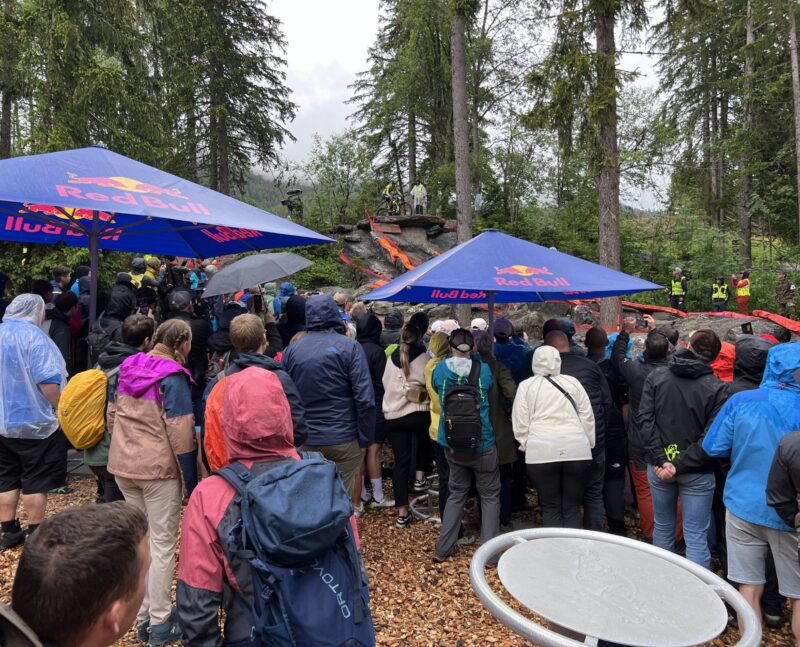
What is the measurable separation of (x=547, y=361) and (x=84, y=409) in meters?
3.52

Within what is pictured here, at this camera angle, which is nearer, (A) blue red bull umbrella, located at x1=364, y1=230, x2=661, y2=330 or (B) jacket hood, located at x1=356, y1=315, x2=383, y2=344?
(A) blue red bull umbrella, located at x1=364, y1=230, x2=661, y2=330

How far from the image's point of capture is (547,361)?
425 centimetres

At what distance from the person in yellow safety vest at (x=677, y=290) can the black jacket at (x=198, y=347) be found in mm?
17559

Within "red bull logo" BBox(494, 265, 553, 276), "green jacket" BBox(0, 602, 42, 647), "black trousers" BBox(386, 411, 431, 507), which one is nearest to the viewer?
"green jacket" BBox(0, 602, 42, 647)

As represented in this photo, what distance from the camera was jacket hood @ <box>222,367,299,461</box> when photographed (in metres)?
2.13

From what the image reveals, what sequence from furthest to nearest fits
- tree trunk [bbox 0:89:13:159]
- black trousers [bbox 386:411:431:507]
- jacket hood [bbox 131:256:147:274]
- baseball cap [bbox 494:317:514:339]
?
tree trunk [bbox 0:89:13:159]
jacket hood [bbox 131:256:147:274]
baseball cap [bbox 494:317:514:339]
black trousers [bbox 386:411:431:507]

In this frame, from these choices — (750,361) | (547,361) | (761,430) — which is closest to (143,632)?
(547,361)

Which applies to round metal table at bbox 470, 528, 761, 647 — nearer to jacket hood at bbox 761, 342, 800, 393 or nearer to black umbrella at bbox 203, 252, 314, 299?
jacket hood at bbox 761, 342, 800, 393

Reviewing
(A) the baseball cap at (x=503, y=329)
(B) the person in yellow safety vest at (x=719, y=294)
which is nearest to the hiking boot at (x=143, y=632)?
(A) the baseball cap at (x=503, y=329)

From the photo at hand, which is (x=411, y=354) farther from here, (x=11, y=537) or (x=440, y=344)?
(x=11, y=537)

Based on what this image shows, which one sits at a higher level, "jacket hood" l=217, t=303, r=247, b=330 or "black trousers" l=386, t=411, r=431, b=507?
"jacket hood" l=217, t=303, r=247, b=330

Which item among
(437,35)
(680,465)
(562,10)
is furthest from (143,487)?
(437,35)

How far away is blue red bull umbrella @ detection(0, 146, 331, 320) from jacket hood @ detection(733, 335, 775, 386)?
312 centimetres

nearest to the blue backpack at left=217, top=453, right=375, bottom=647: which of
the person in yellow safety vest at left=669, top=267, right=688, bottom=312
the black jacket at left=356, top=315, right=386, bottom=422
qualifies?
the black jacket at left=356, top=315, right=386, bottom=422
